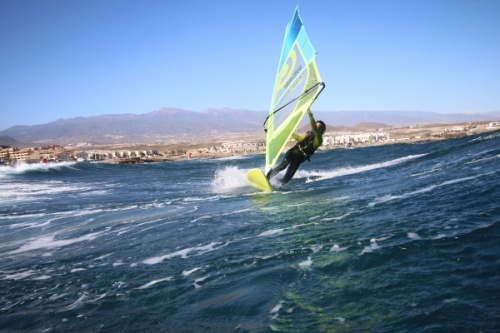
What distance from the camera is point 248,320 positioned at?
3.13 m

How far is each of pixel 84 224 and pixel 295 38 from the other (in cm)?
775

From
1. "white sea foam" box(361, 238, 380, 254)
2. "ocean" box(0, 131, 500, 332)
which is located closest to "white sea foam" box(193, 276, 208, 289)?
"ocean" box(0, 131, 500, 332)

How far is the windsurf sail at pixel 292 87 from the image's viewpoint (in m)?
9.95

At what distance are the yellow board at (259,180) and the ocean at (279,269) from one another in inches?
137

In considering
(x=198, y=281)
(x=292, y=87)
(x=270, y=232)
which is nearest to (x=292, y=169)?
(x=292, y=87)

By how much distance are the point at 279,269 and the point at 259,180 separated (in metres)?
7.95

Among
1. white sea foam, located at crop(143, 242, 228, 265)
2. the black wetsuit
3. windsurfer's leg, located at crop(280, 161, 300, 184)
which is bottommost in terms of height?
white sea foam, located at crop(143, 242, 228, 265)

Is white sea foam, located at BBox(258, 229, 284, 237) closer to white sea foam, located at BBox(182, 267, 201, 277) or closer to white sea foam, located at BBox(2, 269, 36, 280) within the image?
white sea foam, located at BBox(182, 267, 201, 277)

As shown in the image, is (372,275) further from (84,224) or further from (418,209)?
(84,224)

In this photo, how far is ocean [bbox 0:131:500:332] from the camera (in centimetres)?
299

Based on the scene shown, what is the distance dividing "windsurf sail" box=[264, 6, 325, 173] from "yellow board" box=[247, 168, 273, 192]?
1.14 feet

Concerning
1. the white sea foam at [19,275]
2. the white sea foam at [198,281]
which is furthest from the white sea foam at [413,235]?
the white sea foam at [19,275]

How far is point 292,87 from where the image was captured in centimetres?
1064

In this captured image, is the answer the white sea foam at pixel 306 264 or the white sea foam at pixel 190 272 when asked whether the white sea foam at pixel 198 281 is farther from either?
the white sea foam at pixel 306 264
